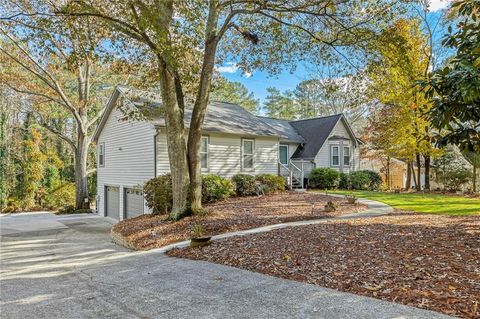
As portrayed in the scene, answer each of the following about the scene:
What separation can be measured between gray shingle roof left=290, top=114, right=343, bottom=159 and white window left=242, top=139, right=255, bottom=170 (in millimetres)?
5049

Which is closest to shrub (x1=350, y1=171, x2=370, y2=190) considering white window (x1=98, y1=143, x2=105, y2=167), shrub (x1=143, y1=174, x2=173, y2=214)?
shrub (x1=143, y1=174, x2=173, y2=214)

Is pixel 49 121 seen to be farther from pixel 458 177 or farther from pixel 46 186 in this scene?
pixel 458 177

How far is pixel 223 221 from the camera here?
9930mm

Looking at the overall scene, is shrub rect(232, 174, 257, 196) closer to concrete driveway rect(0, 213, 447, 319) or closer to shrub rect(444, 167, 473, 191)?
concrete driveway rect(0, 213, 447, 319)

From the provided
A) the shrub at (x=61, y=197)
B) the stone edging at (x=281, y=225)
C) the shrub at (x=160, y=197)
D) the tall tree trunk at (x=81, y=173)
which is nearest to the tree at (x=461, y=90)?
the stone edging at (x=281, y=225)

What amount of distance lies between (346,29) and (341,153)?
1393cm

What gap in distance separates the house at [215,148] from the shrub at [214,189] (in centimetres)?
169

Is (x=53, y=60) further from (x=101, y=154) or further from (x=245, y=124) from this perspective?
(x=245, y=124)

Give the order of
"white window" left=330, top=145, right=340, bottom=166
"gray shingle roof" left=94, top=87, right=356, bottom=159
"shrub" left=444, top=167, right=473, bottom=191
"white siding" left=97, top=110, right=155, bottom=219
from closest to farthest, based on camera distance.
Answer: "white siding" left=97, top=110, right=155, bottom=219, "gray shingle roof" left=94, top=87, right=356, bottom=159, "shrub" left=444, top=167, right=473, bottom=191, "white window" left=330, top=145, right=340, bottom=166

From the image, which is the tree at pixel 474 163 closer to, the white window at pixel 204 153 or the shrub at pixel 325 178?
the shrub at pixel 325 178

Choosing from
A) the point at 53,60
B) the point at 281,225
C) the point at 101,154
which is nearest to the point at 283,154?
the point at 101,154

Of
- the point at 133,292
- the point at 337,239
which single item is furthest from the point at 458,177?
the point at 133,292

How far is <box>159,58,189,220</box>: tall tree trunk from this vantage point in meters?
10.1

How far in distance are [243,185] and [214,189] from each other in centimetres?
243
